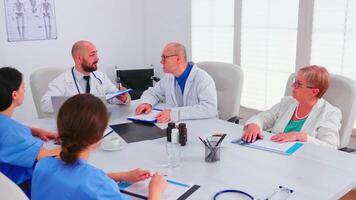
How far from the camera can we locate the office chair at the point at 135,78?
4.73m

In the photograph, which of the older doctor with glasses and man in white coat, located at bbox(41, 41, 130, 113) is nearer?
the older doctor with glasses

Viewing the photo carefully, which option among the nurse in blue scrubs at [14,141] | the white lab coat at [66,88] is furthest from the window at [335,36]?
the nurse in blue scrubs at [14,141]

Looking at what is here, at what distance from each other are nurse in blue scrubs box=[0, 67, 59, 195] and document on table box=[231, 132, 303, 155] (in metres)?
0.97

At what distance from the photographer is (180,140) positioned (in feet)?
6.77

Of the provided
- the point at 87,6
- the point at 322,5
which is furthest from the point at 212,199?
the point at 87,6

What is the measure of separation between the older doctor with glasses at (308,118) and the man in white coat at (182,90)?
390 millimetres

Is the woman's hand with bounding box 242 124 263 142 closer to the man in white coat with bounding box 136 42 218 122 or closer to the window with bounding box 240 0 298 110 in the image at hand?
the man in white coat with bounding box 136 42 218 122

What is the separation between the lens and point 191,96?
2871 mm

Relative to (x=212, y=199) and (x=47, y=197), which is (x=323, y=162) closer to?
(x=212, y=199)

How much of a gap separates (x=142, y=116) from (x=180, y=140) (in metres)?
0.57

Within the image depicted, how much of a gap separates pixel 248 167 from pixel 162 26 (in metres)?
3.38

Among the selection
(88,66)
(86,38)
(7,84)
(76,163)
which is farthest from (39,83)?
(76,163)

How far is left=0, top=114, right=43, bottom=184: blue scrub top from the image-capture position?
1685 mm

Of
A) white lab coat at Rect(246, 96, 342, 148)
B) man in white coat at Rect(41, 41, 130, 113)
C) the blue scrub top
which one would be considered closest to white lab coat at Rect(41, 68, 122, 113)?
man in white coat at Rect(41, 41, 130, 113)
